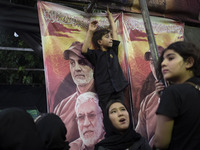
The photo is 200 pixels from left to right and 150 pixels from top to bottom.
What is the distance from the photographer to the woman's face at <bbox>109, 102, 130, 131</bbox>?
2307 mm

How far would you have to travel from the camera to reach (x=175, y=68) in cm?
138

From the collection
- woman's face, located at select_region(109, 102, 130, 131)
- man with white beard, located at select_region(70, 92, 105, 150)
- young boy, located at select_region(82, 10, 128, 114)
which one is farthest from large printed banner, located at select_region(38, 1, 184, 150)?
woman's face, located at select_region(109, 102, 130, 131)

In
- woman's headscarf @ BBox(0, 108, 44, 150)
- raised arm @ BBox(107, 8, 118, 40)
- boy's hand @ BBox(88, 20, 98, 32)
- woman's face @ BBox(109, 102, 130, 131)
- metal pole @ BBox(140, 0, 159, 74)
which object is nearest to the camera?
woman's headscarf @ BBox(0, 108, 44, 150)

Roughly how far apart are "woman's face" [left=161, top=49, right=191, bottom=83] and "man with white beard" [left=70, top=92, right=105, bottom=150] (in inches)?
65.7

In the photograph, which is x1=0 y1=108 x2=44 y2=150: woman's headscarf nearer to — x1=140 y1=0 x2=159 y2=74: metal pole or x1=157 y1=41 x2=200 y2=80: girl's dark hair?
x1=157 y1=41 x2=200 y2=80: girl's dark hair

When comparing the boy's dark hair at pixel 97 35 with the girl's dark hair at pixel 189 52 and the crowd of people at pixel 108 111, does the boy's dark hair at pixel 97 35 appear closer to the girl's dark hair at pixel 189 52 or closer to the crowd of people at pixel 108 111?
the crowd of people at pixel 108 111

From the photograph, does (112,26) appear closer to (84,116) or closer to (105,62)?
(105,62)

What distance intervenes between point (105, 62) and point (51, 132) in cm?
164

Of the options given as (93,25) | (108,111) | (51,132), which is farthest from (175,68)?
(93,25)

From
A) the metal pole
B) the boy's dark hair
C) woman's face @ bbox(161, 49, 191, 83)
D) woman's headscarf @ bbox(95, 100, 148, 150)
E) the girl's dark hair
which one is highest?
the boy's dark hair

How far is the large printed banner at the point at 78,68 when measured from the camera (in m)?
2.87

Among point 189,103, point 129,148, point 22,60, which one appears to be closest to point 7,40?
point 22,60

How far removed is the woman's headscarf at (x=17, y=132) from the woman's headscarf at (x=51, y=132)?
0.72 ft

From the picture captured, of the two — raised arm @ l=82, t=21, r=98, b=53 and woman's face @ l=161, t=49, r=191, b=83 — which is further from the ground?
raised arm @ l=82, t=21, r=98, b=53
